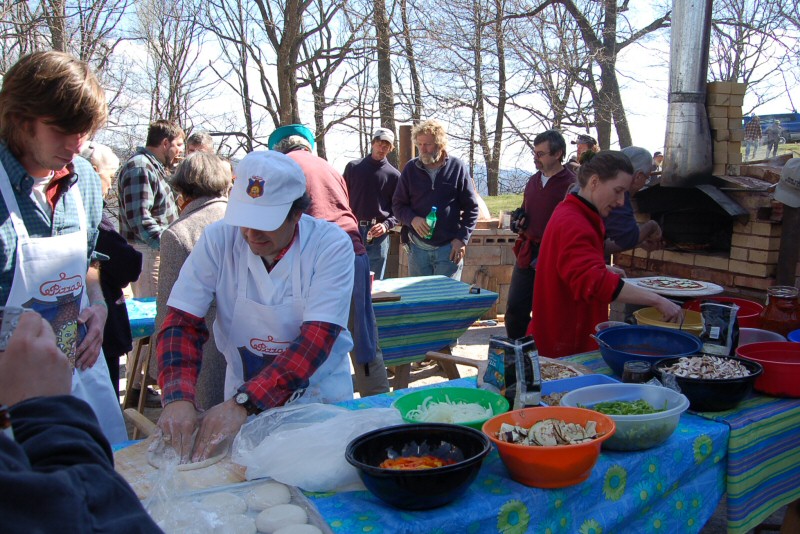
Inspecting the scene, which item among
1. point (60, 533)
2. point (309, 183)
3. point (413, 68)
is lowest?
point (60, 533)

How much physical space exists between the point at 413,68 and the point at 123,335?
1020 cm

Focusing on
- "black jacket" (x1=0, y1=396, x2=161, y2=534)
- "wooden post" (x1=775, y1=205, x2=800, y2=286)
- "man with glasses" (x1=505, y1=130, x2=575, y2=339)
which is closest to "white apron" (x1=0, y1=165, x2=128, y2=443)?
"black jacket" (x1=0, y1=396, x2=161, y2=534)

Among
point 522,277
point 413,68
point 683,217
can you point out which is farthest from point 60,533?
point 413,68

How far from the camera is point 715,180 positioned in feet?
15.8

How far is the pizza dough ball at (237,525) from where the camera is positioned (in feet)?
4.46

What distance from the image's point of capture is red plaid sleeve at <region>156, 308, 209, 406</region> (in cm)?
188

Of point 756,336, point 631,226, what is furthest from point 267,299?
point 631,226

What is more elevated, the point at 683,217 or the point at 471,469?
the point at 683,217

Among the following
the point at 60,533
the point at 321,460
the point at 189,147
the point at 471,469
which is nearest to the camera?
the point at 60,533

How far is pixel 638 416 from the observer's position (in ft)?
5.76

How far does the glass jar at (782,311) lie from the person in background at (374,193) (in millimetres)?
3770

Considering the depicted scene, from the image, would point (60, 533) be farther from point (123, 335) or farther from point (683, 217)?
point (683, 217)

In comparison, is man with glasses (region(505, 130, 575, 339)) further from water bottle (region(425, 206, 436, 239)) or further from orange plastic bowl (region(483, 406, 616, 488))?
orange plastic bowl (region(483, 406, 616, 488))

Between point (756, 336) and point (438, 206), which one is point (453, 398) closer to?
point (756, 336)
